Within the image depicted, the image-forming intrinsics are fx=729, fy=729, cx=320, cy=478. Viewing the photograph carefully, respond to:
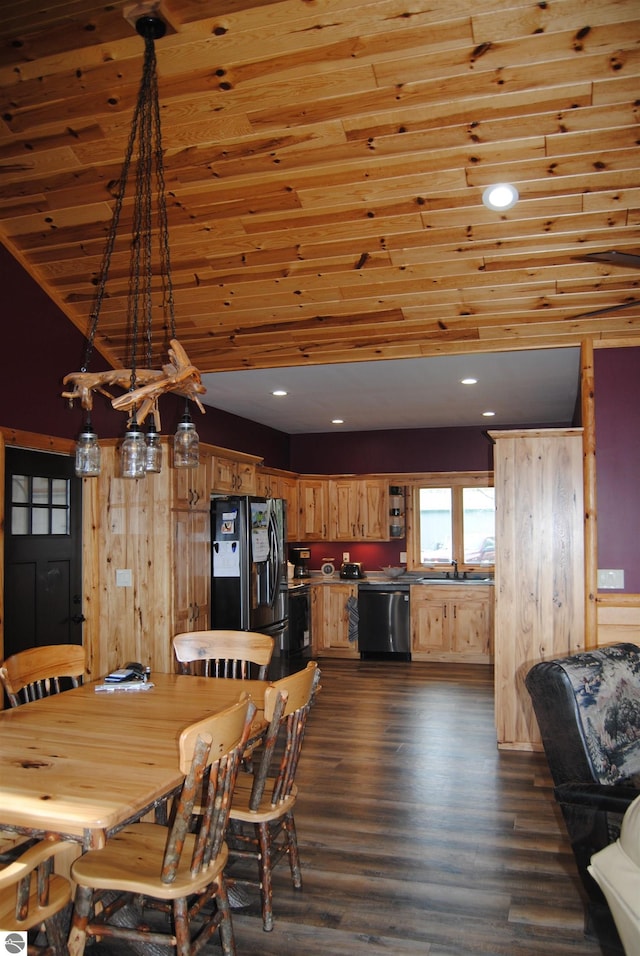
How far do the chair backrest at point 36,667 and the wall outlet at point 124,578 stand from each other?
1.47 m

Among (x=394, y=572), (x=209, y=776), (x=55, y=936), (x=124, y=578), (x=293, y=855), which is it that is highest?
(x=124, y=578)

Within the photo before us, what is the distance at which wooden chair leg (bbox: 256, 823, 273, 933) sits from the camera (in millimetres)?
2773

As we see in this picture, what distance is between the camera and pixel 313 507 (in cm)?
889

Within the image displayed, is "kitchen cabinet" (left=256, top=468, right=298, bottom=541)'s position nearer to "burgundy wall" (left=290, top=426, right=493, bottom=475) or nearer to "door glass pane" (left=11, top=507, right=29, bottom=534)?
"burgundy wall" (left=290, top=426, right=493, bottom=475)

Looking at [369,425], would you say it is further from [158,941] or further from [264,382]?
[158,941]

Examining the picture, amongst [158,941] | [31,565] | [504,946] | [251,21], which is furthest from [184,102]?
[504,946]

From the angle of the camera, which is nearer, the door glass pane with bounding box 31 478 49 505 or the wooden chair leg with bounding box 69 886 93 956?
the wooden chair leg with bounding box 69 886 93 956

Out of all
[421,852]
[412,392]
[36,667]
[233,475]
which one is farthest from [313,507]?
[36,667]

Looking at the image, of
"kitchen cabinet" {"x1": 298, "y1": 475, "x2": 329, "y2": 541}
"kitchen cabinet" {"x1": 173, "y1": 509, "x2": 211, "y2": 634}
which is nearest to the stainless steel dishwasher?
"kitchen cabinet" {"x1": 298, "y1": 475, "x2": 329, "y2": 541}

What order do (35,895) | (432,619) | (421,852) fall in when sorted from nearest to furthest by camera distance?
(35,895), (421,852), (432,619)

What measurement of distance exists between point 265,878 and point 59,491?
286 cm

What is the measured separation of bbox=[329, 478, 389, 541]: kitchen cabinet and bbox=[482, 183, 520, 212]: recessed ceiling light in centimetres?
515

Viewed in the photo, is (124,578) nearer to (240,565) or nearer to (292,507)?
(240,565)

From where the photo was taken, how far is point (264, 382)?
6109 mm
